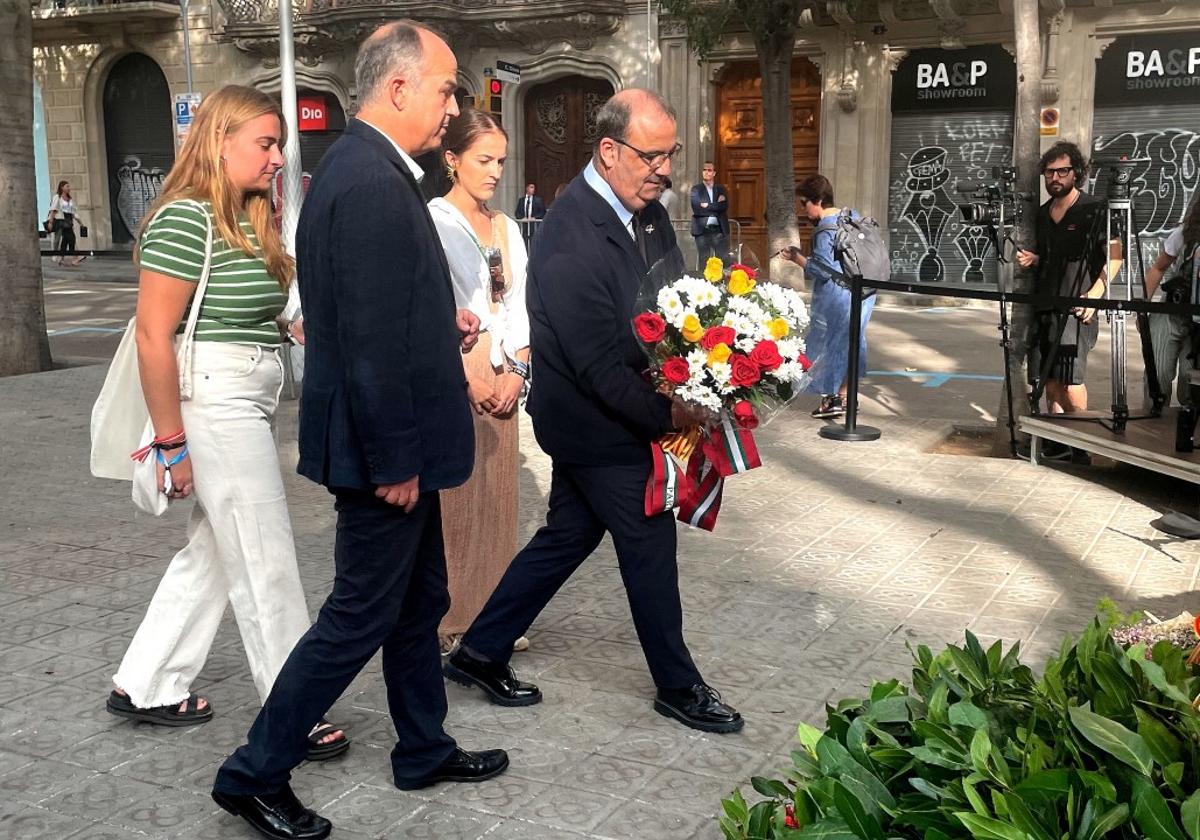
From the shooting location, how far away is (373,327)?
3.01 m

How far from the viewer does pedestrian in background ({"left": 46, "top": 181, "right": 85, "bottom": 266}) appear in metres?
28.9

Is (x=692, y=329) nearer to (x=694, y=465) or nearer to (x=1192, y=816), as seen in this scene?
(x=694, y=465)

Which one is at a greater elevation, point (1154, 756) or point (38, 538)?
point (1154, 756)

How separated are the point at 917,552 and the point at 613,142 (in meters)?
3.05

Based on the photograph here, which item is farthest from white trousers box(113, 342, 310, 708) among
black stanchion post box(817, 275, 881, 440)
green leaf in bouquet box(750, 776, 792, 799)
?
black stanchion post box(817, 275, 881, 440)

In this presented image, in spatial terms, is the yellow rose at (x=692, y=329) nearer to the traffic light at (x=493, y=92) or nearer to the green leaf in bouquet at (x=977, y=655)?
the green leaf in bouquet at (x=977, y=655)

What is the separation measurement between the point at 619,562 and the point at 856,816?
2063mm

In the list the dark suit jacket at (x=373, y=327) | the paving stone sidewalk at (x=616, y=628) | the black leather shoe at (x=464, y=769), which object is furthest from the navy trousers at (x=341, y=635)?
the black leather shoe at (x=464, y=769)

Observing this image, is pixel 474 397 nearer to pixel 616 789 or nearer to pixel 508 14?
pixel 616 789

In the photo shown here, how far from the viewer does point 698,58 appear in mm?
24047

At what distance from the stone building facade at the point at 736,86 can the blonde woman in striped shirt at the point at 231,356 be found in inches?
537

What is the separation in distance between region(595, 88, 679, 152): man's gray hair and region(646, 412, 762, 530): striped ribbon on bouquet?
0.94 m

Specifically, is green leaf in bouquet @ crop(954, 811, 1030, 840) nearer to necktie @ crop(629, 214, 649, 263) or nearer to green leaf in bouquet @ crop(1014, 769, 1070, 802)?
green leaf in bouquet @ crop(1014, 769, 1070, 802)

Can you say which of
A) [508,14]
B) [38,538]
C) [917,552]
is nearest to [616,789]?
[917,552]
